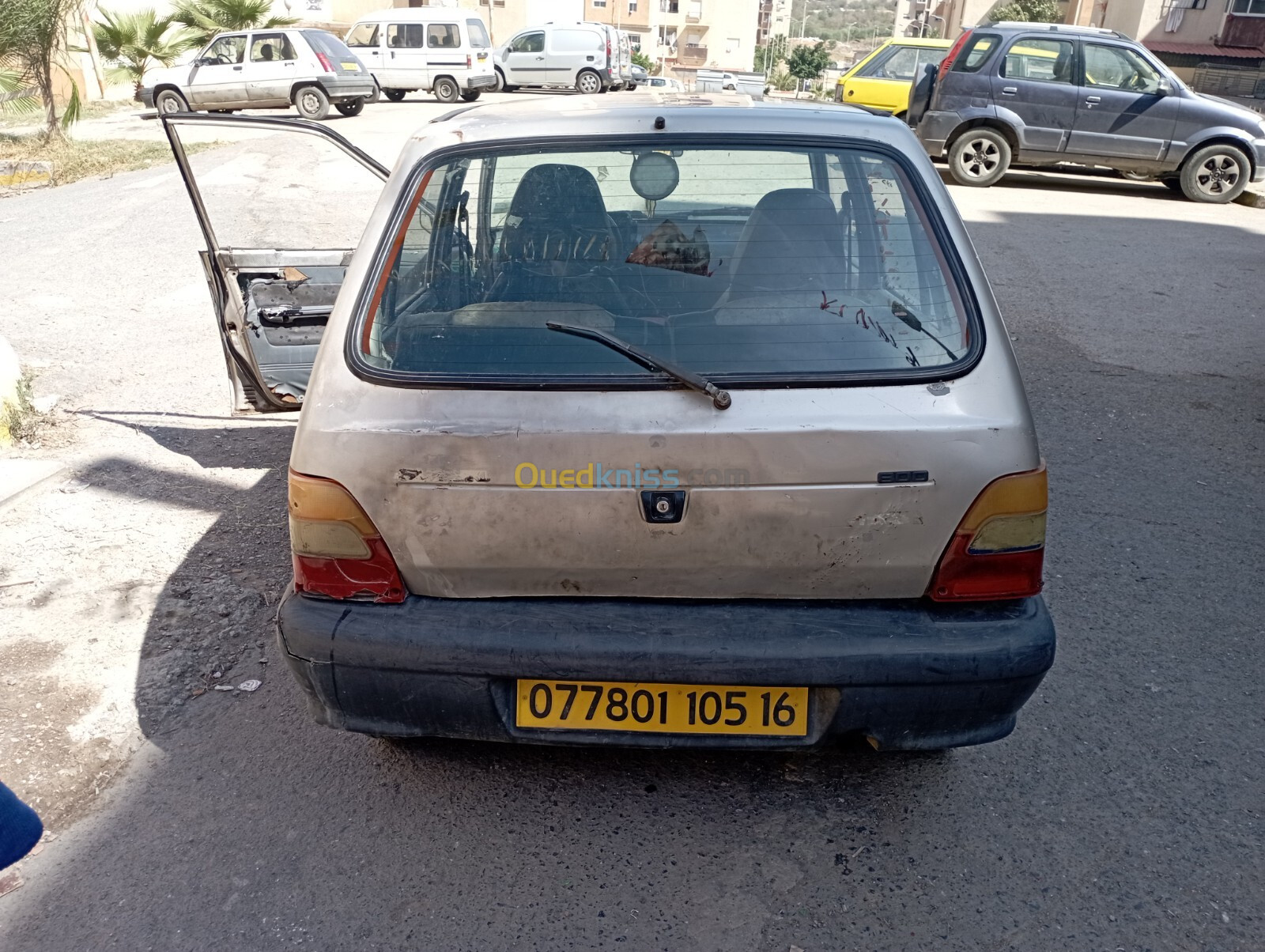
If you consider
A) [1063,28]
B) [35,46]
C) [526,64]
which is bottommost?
[526,64]

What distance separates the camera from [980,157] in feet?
41.8

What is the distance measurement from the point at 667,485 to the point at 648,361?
29 cm

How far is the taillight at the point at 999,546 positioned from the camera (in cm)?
229

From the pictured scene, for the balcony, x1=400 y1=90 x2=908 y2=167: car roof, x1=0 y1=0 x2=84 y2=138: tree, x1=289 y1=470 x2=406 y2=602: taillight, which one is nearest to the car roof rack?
x1=400 y1=90 x2=908 y2=167: car roof

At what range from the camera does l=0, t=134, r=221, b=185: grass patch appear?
535 inches

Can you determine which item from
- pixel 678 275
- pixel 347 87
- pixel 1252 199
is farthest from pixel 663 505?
pixel 347 87

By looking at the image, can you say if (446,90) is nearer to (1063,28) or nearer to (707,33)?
(1063,28)

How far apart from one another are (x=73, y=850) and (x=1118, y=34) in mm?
14289

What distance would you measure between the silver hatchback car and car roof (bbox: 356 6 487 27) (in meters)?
25.5

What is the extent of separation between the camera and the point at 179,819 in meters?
2.61

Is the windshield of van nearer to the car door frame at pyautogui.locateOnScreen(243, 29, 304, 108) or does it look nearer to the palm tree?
the palm tree

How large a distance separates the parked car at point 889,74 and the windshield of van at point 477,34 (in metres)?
12.9

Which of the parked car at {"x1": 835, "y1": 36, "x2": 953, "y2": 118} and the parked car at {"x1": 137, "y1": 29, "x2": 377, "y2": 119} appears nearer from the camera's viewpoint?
the parked car at {"x1": 835, "y1": 36, "x2": 953, "y2": 118}

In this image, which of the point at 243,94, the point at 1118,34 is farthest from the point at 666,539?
the point at 243,94
